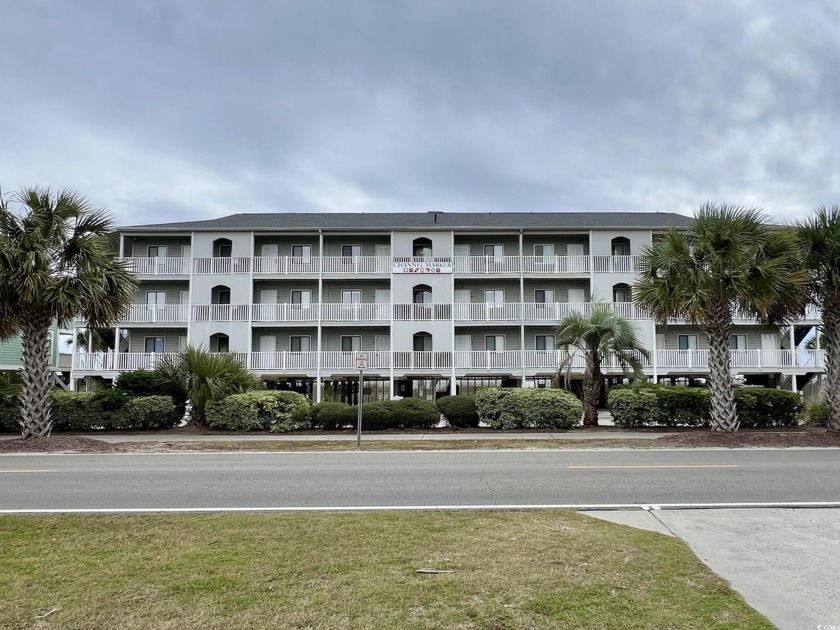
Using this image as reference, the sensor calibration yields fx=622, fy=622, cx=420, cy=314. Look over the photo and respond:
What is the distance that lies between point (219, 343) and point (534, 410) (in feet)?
65.4

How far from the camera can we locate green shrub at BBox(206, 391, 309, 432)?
1995 cm

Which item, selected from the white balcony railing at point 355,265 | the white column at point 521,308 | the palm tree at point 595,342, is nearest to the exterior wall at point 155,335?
the white balcony railing at point 355,265

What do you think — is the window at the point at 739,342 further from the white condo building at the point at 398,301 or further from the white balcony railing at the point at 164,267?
the white balcony railing at the point at 164,267

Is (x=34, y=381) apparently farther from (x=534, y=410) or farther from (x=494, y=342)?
(x=494, y=342)

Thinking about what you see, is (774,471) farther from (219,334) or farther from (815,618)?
(219,334)

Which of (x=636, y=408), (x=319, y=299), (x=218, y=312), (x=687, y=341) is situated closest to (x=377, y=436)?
(x=636, y=408)

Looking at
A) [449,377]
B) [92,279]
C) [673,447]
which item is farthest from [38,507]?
[449,377]

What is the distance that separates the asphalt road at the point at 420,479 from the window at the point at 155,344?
20.7m

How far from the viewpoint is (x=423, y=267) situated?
108ft

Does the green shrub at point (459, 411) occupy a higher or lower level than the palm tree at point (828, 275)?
lower

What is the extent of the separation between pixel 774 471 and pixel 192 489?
9.77 metres

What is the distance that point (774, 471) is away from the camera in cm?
1084

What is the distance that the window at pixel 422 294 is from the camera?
33.6 metres

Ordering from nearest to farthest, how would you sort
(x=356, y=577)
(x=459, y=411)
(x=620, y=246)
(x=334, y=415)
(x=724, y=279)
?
(x=356, y=577) → (x=724, y=279) → (x=334, y=415) → (x=459, y=411) → (x=620, y=246)
